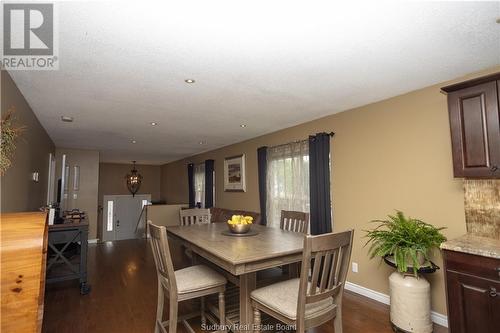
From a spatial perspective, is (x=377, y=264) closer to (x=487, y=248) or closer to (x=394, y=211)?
(x=394, y=211)

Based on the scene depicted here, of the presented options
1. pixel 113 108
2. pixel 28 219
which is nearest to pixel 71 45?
pixel 28 219

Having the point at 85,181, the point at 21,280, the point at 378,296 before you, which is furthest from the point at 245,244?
the point at 85,181

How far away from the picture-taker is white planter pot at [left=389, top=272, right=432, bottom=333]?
2238mm

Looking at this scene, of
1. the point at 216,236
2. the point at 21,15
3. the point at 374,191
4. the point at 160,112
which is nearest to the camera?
the point at 21,15

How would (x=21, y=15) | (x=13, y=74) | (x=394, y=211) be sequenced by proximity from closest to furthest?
1. (x=21, y=15)
2. (x=13, y=74)
3. (x=394, y=211)

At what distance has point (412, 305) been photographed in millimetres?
2244

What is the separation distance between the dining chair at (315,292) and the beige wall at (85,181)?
19.7ft

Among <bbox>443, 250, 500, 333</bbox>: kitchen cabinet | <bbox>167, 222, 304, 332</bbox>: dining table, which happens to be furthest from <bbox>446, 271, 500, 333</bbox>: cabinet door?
<bbox>167, 222, 304, 332</bbox>: dining table

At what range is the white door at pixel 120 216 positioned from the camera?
296 inches

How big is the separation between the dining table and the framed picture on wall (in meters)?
2.89

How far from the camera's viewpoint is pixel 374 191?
310cm

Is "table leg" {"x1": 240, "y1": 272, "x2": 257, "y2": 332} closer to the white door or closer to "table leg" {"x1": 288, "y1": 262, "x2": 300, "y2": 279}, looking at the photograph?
"table leg" {"x1": 288, "y1": 262, "x2": 300, "y2": 279}

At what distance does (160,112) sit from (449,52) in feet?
9.95
